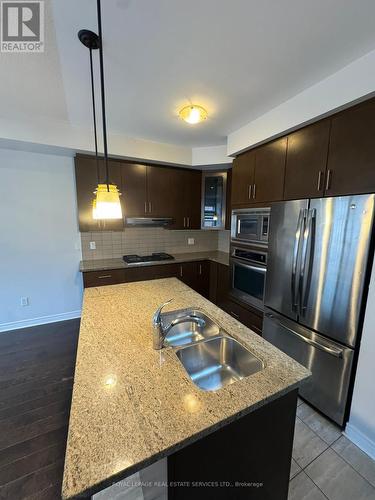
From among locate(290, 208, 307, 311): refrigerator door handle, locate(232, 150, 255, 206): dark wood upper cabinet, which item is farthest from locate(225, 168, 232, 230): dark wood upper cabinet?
locate(290, 208, 307, 311): refrigerator door handle

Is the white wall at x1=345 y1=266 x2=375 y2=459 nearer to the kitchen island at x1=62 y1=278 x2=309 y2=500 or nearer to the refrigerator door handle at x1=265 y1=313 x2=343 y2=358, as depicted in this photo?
the refrigerator door handle at x1=265 y1=313 x2=343 y2=358

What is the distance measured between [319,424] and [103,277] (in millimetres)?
2617

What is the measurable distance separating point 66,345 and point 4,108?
2579 millimetres

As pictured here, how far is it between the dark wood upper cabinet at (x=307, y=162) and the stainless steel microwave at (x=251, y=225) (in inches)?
12.2

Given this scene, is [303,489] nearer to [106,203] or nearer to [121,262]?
[106,203]

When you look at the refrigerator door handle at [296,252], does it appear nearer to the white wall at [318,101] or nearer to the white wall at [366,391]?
the white wall at [366,391]

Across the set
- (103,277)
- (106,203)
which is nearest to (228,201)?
(103,277)

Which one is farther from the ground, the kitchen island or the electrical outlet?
the kitchen island

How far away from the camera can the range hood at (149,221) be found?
9.85 ft

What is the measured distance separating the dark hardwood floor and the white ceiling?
8.39ft

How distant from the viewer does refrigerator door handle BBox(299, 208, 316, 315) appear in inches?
64.4

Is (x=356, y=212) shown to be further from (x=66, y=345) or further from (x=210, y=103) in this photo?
(x=66, y=345)

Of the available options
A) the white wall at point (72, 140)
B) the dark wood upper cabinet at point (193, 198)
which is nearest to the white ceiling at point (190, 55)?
the white wall at point (72, 140)

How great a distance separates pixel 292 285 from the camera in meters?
1.83
